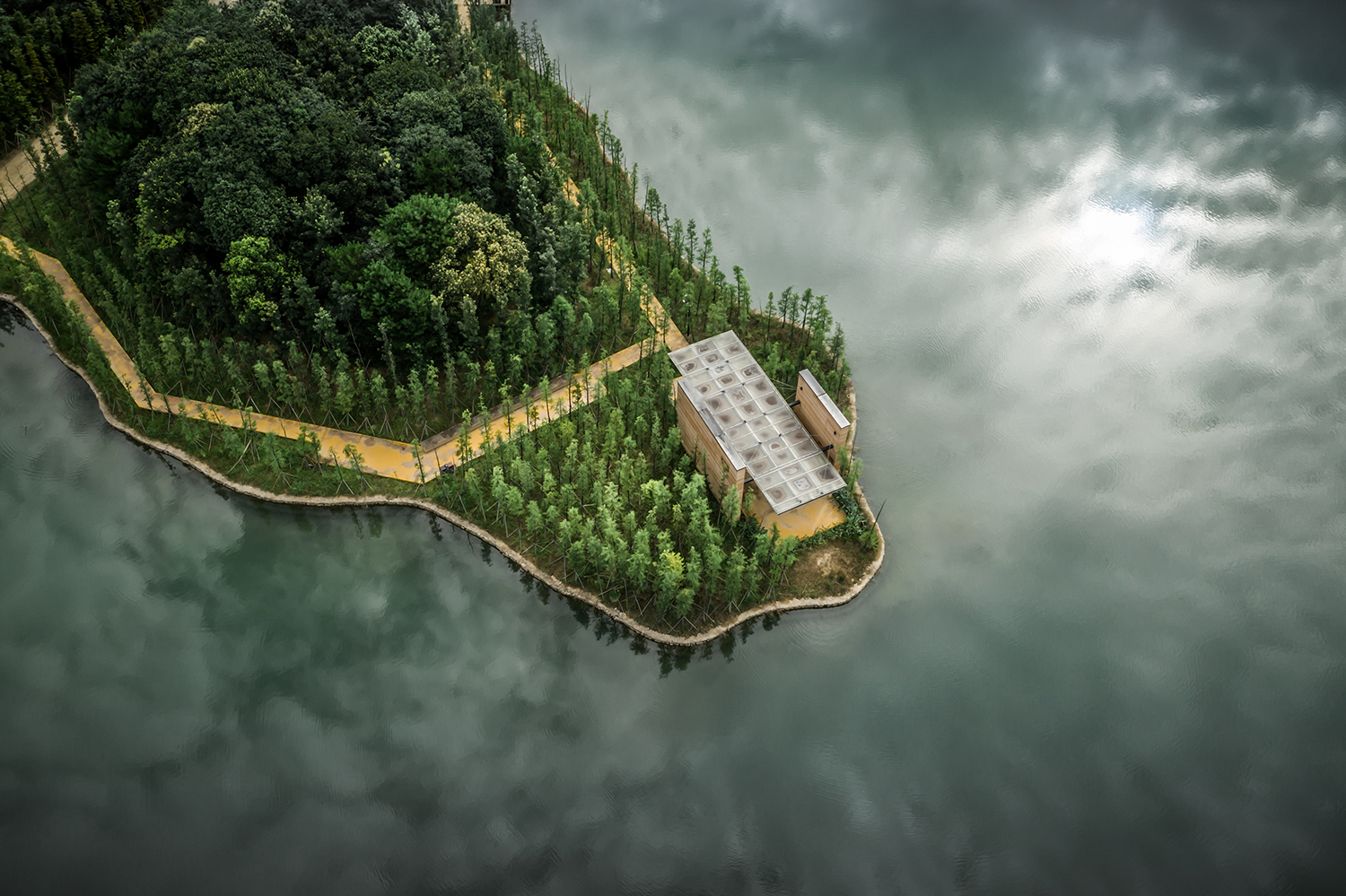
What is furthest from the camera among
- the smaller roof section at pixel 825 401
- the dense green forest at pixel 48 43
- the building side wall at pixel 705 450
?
the dense green forest at pixel 48 43

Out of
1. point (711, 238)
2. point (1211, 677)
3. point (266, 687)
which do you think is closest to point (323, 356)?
point (266, 687)

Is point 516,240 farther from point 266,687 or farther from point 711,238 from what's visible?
point 266,687

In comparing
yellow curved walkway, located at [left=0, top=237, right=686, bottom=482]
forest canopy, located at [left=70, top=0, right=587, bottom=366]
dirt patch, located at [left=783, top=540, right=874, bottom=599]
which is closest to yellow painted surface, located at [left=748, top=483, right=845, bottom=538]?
dirt patch, located at [left=783, top=540, right=874, bottom=599]

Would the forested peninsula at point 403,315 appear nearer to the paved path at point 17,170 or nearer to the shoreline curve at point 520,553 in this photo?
the shoreline curve at point 520,553

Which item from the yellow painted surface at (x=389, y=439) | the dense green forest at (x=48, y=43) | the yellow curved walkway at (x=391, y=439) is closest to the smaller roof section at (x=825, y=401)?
the yellow painted surface at (x=389, y=439)

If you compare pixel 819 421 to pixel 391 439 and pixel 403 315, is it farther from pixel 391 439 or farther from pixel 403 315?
pixel 391 439

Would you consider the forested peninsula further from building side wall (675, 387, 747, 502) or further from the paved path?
the paved path
